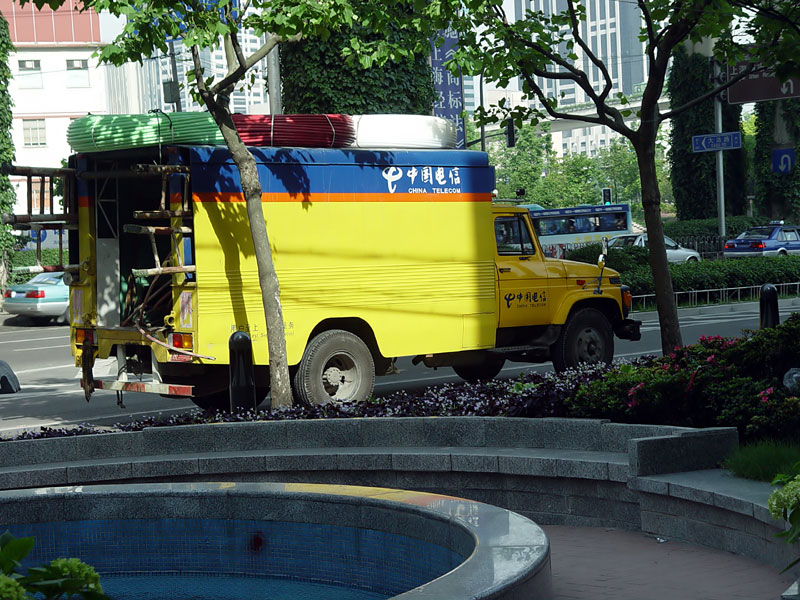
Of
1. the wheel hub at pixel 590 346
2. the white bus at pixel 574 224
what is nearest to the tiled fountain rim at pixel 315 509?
Answer: the wheel hub at pixel 590 346

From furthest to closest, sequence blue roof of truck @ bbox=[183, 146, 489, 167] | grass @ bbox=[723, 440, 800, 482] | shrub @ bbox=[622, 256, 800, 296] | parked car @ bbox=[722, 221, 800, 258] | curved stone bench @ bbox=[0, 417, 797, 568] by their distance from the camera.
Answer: parked car @ bbox=[722, 221, 800, 258] < shrub @ bbox=[622, 256, 800, 296] < blue roof of truck @ bbox=[183, 146, 489, 167] < curved stone bench @ bbox=[0, 417, 797, 568] < grass @ bbox=[723, 440, 800, 482]

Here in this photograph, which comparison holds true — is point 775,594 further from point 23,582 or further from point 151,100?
point 151,100

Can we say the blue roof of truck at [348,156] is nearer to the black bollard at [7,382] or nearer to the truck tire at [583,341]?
the truck tire at [583,341]

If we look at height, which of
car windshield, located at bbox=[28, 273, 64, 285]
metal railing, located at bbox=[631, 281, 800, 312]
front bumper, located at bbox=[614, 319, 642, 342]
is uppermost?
car windshield, located at bbox=[28, 273, 64, 285]

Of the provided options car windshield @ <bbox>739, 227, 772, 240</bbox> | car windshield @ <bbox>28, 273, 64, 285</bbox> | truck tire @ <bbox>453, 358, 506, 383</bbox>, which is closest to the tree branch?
truck tire @ <bbox>453, 358, 506, 383</bbox>

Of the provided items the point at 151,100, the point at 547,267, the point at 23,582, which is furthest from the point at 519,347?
the point at 151,100

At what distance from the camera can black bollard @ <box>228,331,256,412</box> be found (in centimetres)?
1066

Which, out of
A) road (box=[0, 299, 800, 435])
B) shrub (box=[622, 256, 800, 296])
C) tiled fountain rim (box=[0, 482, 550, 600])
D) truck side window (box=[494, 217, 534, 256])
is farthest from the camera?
shrub (box=[622, 256, 800, 296])

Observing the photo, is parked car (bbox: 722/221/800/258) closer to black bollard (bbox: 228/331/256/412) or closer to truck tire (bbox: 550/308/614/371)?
truck tire (bbox: 550/308/614/371)

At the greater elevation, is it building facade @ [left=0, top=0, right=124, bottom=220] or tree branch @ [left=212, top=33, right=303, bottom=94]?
building facade @ [left=0, top=0, right=124, bottom=220]

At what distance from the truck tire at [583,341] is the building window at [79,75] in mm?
64269

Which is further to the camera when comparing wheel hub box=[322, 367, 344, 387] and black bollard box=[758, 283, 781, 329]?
wheel hub box=[322, 367, 344, 387]

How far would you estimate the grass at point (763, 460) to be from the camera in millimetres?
7168

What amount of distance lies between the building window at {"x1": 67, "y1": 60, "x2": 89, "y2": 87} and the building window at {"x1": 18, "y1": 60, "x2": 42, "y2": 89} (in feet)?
5.99
